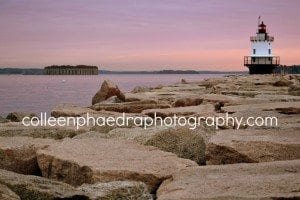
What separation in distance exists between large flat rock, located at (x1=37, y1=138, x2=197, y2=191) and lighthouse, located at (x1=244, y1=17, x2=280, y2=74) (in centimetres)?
3094

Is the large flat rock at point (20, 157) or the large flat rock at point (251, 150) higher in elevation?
the large flat rock at point (251, 150)

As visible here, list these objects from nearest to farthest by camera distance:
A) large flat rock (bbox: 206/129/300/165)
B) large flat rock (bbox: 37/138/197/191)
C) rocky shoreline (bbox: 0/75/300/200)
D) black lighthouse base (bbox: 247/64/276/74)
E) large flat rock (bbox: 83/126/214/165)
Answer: rocky shoreline (bbox: 0/75/300/200) < large flat rock (bbox: 37/138/197/191) < large flat rock (bbox: 206/129/300/165) < large flat rock (bbox: 83/126/214/165) < black lighthouse base (bbox: 247/64/276/74)

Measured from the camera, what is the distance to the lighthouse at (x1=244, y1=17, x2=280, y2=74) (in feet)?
110

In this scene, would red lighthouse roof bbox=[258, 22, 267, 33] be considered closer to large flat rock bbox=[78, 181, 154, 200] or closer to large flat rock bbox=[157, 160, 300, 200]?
large flat rock bbox=[157, 160, 300, 200]

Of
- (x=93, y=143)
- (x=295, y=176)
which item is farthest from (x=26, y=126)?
(x=295, y=176)

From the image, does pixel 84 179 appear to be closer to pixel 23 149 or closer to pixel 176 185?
pixel 176 185

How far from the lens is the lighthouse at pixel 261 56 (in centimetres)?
3359

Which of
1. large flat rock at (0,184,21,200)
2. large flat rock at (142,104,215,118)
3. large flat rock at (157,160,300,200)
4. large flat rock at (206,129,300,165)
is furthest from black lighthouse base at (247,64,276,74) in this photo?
large flat rock at (0,184,21,200)

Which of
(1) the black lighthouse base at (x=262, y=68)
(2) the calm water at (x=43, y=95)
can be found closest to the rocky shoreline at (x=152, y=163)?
(2) the calm water at (x=43, y=95)

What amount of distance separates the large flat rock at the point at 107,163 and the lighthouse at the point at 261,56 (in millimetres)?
30943

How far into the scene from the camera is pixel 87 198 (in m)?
2.34

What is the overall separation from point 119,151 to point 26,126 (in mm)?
1761

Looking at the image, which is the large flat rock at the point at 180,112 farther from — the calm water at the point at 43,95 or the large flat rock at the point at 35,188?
the calm water at the point at 43,95

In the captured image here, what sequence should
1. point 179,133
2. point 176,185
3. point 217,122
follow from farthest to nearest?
point 217,122 < point 179,133 < point 176,185
